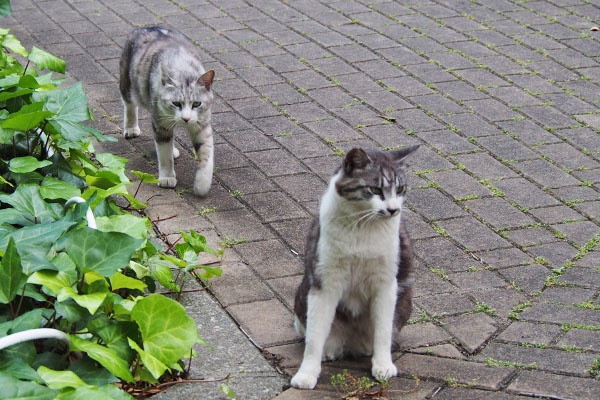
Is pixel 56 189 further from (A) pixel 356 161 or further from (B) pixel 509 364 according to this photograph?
(B) pixel 509 364

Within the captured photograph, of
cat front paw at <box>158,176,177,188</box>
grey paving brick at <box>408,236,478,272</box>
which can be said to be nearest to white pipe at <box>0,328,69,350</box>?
grey paving brick at <box>408,236,478,272</box>

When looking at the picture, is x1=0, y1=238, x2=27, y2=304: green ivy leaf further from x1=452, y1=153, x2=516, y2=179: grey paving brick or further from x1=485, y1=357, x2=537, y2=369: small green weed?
x1=452, y1=153, x2=516, y2=179: grey paving brick

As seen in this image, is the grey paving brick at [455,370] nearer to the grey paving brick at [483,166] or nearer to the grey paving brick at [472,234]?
the grey paving brick at [472,234]

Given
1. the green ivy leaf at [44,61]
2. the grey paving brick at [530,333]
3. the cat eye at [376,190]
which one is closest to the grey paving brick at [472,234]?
the grey paving brick at [530,333]

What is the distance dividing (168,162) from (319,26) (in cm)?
349

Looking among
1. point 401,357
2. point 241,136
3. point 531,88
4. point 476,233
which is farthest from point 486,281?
point 531,88

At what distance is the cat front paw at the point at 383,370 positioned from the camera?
3.82 meters

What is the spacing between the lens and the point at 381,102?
23.8 ft

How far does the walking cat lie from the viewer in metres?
3.81

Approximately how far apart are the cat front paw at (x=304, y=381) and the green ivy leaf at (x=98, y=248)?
0.98 meters

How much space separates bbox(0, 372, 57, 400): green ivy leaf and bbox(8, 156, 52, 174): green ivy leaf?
1.69 meters

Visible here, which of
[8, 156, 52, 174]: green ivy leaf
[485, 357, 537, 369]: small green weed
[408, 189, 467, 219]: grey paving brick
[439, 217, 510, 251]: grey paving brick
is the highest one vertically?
[8, 156, 52, 174]: green ivy leaf

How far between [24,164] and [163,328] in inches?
58.1

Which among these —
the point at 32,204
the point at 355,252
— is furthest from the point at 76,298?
the point at 355,252
